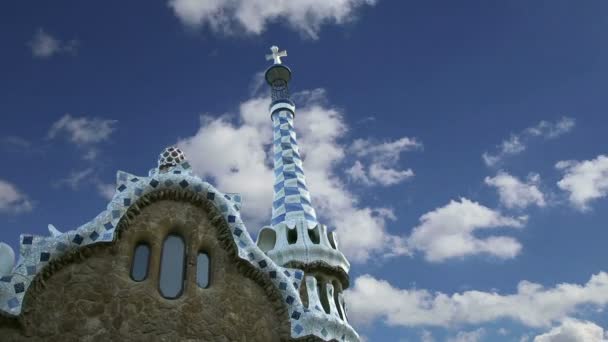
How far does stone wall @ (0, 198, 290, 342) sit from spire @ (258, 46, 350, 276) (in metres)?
4.04

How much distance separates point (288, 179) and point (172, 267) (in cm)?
684

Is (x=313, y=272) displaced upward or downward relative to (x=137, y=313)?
upward

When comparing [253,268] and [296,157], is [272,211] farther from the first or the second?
[253,268]

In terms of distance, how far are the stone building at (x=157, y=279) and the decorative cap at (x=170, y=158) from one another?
149 mm

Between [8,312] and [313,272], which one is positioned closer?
[8,312]

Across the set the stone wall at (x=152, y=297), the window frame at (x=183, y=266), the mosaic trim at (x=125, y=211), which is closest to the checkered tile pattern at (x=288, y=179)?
the mosaic trim at (x=125, y=211)

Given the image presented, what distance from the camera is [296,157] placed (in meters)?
15.3

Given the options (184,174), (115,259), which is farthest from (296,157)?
(115,259)

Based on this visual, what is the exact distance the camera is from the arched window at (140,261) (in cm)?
760

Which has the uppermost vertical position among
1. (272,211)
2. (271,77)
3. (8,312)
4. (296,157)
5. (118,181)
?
(271,77)

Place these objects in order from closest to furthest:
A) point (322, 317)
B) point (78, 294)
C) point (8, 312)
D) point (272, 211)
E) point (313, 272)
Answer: point (8, 312) < point (78, 294) < point (322, 317) < point (313, 272) < point (272, 211)

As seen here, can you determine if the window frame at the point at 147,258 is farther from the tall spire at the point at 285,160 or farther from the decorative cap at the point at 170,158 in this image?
the tall spire at the point at 285,160

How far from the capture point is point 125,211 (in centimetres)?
777

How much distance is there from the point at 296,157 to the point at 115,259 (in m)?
8.33
